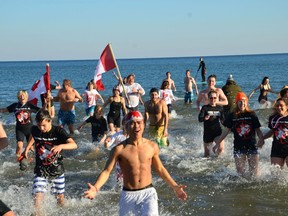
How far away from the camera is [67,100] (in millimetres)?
13164

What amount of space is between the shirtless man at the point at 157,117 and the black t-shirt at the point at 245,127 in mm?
2694

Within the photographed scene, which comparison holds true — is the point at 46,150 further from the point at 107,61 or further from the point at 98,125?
the point at 107,61

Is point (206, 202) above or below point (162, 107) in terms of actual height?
below

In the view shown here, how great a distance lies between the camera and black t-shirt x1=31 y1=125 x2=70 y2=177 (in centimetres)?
656

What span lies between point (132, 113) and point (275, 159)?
3.69 m

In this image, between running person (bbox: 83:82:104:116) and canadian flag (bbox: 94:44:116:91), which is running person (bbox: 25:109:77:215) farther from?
running person (bbox: 83:82:104:116)

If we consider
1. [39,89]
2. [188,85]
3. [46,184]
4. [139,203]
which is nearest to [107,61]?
[39,89]

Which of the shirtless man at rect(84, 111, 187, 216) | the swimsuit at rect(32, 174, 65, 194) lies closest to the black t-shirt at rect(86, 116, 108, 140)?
the swimsuit at rect(32, 174, 65, 194)

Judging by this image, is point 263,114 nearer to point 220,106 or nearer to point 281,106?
point 220,106

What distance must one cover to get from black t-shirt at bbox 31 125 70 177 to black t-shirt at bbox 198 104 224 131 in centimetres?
381

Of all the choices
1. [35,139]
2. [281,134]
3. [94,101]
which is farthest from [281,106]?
[94,101]

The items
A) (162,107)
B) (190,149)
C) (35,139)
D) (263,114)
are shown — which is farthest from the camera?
(263,114)

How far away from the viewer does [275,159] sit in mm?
7785

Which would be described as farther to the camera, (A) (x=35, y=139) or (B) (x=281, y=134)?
(B) (x=281, y=134)
